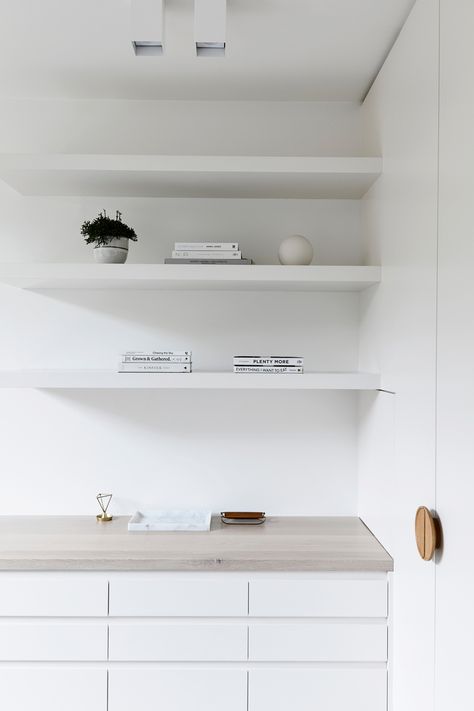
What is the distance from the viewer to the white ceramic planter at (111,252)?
7.45 feet

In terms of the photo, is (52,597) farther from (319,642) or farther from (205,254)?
(205,254)

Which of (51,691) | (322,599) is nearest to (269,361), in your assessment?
(322,599)

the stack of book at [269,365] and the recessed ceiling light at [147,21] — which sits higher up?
the recessed ceiling light at [147,21]

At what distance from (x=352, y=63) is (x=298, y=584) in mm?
1814

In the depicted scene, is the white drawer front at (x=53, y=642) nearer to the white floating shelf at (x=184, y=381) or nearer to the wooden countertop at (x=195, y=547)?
the wooden countertop at (x=195, y=547)

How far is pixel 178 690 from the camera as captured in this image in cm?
200

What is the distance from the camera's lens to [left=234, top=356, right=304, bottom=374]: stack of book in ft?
7.26

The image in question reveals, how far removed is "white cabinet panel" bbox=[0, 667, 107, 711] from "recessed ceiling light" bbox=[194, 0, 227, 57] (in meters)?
2.01

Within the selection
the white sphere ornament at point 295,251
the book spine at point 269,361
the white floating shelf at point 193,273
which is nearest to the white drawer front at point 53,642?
the book spine at point 269,361

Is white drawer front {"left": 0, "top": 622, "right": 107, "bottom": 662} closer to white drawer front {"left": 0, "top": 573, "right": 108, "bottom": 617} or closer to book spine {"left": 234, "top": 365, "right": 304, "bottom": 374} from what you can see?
white drawer front {"left": 0, "top": 573, "right": 108, "bottom": 617}

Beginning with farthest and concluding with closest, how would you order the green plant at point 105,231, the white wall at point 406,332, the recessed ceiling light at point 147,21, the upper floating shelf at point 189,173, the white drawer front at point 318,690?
1. the green plant at point 105,231
2. the upper floating shelf at point 189,173
3. the white drawer front at point 318,690
4. the recessed ceiling light at point 147,21
5. the white wall at point 406,332

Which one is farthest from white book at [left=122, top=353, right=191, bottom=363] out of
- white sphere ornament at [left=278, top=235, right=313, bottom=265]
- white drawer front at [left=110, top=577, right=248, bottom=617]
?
white drawer front at [left=110, top=577, right=248, bottom=617]

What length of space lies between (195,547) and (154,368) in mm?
647

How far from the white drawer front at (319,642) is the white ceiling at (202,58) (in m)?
1.93
